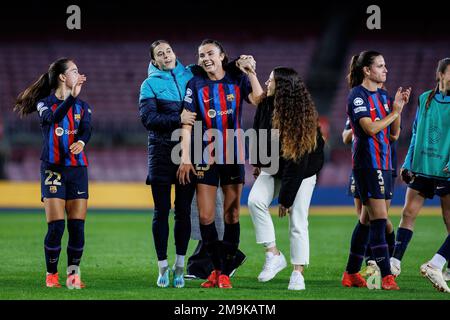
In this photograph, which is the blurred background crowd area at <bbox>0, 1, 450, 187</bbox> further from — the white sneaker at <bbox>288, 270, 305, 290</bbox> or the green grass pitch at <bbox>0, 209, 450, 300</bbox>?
the white sneaker at <bbox>288, 270, 305, 290</bbox>

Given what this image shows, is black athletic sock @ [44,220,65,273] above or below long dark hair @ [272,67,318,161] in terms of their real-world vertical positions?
below

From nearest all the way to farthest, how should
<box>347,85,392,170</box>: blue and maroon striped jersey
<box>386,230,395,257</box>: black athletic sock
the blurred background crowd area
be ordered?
<box>347,85,392,170</box>: blue and maroon striped jersey
<box>386,230,395,257</box>: black athletic sock
the blurred background crowd area

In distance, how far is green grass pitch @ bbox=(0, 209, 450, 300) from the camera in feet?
22.4

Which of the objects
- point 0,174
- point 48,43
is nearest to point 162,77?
point 0,174

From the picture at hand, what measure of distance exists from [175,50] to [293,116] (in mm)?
19178

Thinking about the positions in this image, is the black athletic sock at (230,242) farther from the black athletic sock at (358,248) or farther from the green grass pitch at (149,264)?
the black athletic sock at (358,248)

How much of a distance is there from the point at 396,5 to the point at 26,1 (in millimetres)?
11562

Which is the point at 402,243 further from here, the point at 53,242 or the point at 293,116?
the point at 53,242

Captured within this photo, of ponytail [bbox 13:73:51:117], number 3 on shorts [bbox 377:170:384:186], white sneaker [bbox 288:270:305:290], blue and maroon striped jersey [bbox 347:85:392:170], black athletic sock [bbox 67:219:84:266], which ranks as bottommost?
white sneaker [bbox 288:270:305:290]

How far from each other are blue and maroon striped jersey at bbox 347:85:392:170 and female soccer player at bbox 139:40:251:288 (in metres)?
1.34

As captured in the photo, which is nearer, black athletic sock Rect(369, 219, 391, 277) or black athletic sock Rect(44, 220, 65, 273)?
black athletic sock Rect(369, 219, 391, 277)

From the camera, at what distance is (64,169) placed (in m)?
7.25

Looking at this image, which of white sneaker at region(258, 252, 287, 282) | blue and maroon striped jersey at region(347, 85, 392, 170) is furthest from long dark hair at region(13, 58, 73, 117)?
blue and maroon striped jersey at region(347, 85, 392, 170)

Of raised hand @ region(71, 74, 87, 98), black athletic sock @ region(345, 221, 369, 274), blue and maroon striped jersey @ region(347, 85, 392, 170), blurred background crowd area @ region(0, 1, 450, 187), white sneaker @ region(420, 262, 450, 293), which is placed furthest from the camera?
blurred background crowd area @ region(0, 1, 450, 187)
